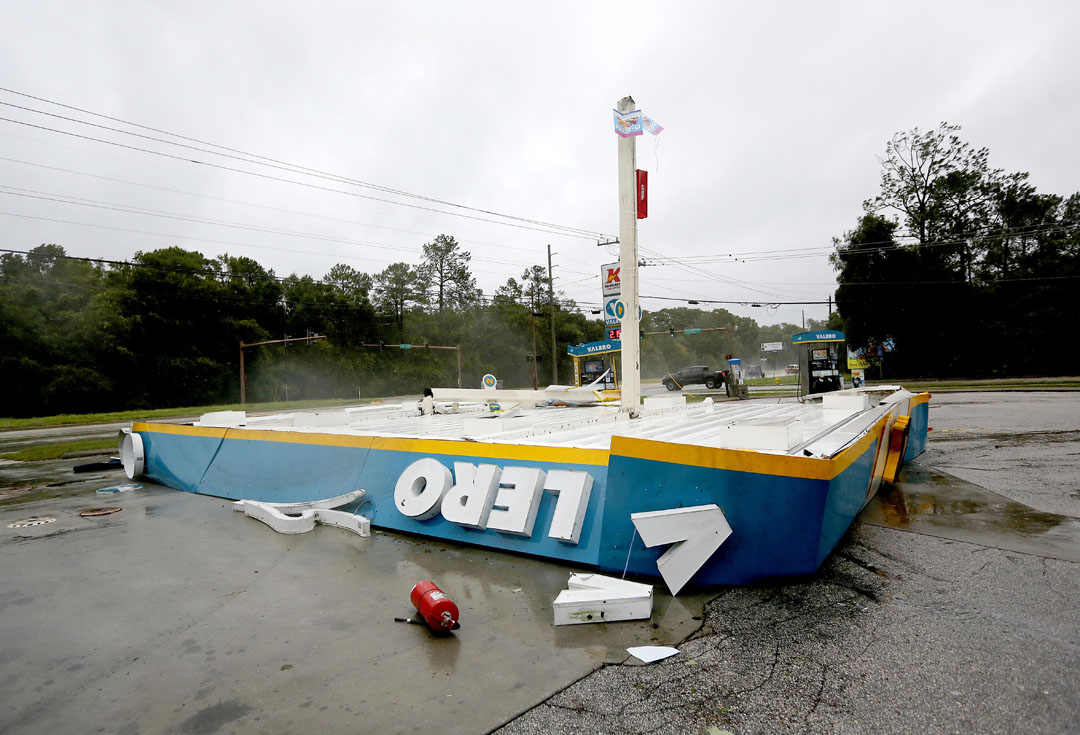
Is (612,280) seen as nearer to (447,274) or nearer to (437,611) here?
(437,611)

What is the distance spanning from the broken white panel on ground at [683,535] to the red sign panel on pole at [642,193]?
512 centimetres

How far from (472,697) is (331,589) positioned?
1.66 meters

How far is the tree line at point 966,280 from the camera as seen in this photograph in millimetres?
37250

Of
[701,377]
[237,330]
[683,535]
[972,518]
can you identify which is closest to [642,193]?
[972,518]

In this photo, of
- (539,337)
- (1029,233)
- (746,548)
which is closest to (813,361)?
(746,548)

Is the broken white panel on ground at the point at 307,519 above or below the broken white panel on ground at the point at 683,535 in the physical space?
below

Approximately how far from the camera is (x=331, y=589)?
141 inches

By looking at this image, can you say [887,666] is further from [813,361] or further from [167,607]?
[813,361]

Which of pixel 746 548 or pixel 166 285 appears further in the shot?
pixel 166 285

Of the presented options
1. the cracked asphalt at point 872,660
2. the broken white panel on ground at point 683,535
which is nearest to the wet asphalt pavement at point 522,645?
the cracked asphalt at point 872,660

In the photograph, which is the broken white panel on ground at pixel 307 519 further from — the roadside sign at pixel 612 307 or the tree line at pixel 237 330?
the tree line at pixel 237 330

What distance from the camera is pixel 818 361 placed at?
1925 centimetres

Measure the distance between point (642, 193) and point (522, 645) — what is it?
6.16m

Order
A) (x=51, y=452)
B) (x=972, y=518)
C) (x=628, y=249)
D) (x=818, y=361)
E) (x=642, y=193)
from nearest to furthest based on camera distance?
1. (x=972, y=518)
2. (x=628, y=249)
3. (x=642, y=193)
4. (x=51, y=452)
5. (x=818, y=361)
